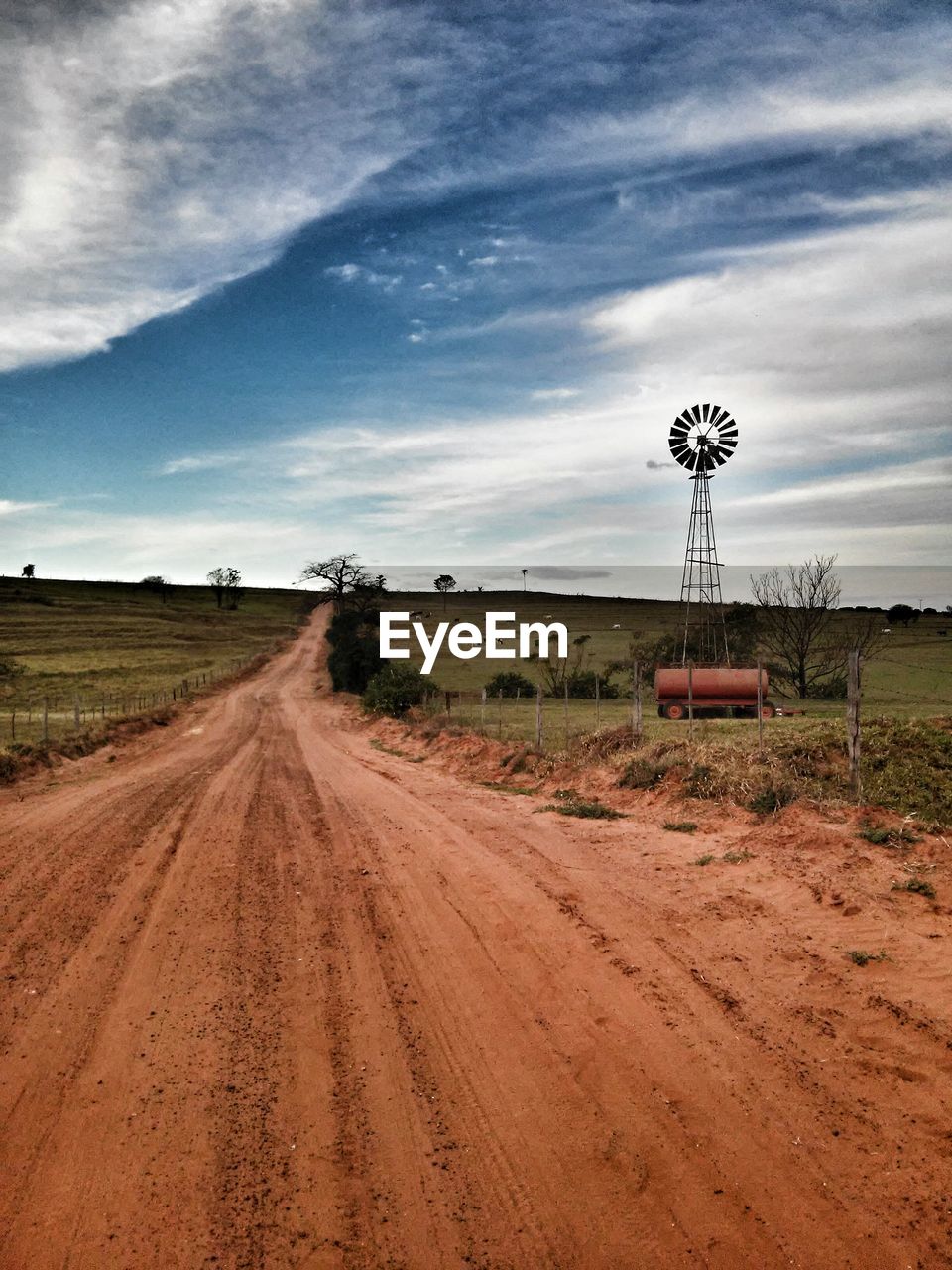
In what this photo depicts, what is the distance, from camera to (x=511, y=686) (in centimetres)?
4772

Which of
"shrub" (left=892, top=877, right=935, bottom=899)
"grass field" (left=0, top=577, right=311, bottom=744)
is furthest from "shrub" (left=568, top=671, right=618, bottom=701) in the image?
"shrub" (left=892, top=877, right=935, bottom=899)

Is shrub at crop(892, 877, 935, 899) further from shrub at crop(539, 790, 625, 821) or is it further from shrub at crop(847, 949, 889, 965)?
shrub at crop(539, 790, 625, 821)

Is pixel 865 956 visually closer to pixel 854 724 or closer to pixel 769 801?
pixel 769 801

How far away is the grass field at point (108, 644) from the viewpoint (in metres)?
43.8

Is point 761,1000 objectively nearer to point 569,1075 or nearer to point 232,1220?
point 569,1075

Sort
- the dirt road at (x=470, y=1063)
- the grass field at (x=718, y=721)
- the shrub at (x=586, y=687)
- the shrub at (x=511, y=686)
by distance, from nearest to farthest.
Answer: the dirt road at (x=470, y=1063)
the grass field at (x=718, y=721)
the shrub at (x=586, y=687)
the shrub at (x=511, y=686)

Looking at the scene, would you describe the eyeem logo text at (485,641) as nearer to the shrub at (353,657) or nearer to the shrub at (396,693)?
the shrub at (353,657)

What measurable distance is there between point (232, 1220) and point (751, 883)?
729cm

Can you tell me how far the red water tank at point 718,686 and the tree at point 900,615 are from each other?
251ft

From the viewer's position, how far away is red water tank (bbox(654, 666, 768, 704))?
32750 mm

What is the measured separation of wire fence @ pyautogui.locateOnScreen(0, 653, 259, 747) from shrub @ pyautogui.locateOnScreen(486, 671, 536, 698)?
57.4ft

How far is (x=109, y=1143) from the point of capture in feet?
16.9

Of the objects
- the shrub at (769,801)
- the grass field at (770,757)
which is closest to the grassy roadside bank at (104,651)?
the grass field at (770,757)

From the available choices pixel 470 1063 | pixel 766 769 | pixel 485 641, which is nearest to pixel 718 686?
pixel 766 769
